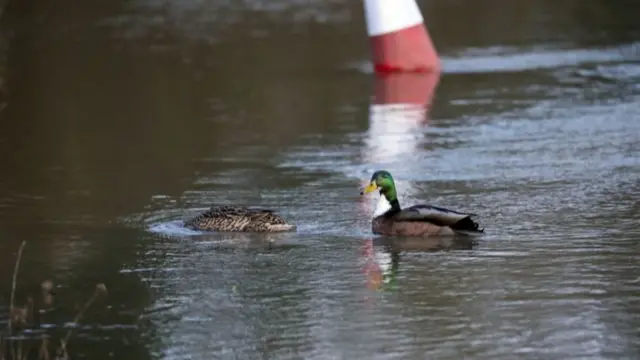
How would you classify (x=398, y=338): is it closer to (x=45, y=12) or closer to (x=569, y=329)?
(x=569, y=329)

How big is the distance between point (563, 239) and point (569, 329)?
3.05m

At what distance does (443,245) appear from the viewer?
45.3ft

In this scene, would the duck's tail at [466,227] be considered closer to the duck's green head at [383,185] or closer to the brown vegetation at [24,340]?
the duck's green head at [383,185]

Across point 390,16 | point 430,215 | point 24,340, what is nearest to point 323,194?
point 430,215

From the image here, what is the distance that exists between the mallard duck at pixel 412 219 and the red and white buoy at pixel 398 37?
11.0 meters

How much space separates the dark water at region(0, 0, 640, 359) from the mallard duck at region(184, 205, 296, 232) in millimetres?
142

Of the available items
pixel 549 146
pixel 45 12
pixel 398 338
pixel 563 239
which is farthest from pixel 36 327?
pixel 45 12

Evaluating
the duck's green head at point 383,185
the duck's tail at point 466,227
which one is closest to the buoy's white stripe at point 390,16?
the duck's green head at point 383,185

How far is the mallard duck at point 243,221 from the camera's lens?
14.4 metres

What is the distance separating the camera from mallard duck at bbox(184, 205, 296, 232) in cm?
1436

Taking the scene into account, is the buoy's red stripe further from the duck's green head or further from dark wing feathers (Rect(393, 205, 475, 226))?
dark wing feathers (Rect(393, 205, 475, 226))

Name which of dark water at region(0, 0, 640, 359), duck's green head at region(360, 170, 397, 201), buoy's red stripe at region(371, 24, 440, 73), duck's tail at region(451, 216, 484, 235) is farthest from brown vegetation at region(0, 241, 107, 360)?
buoy's red stripe at region(371, 24, 440, 73)

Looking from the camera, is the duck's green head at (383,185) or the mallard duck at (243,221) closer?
the mallard duck at (243,221)

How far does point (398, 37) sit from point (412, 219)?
12.1 metres
